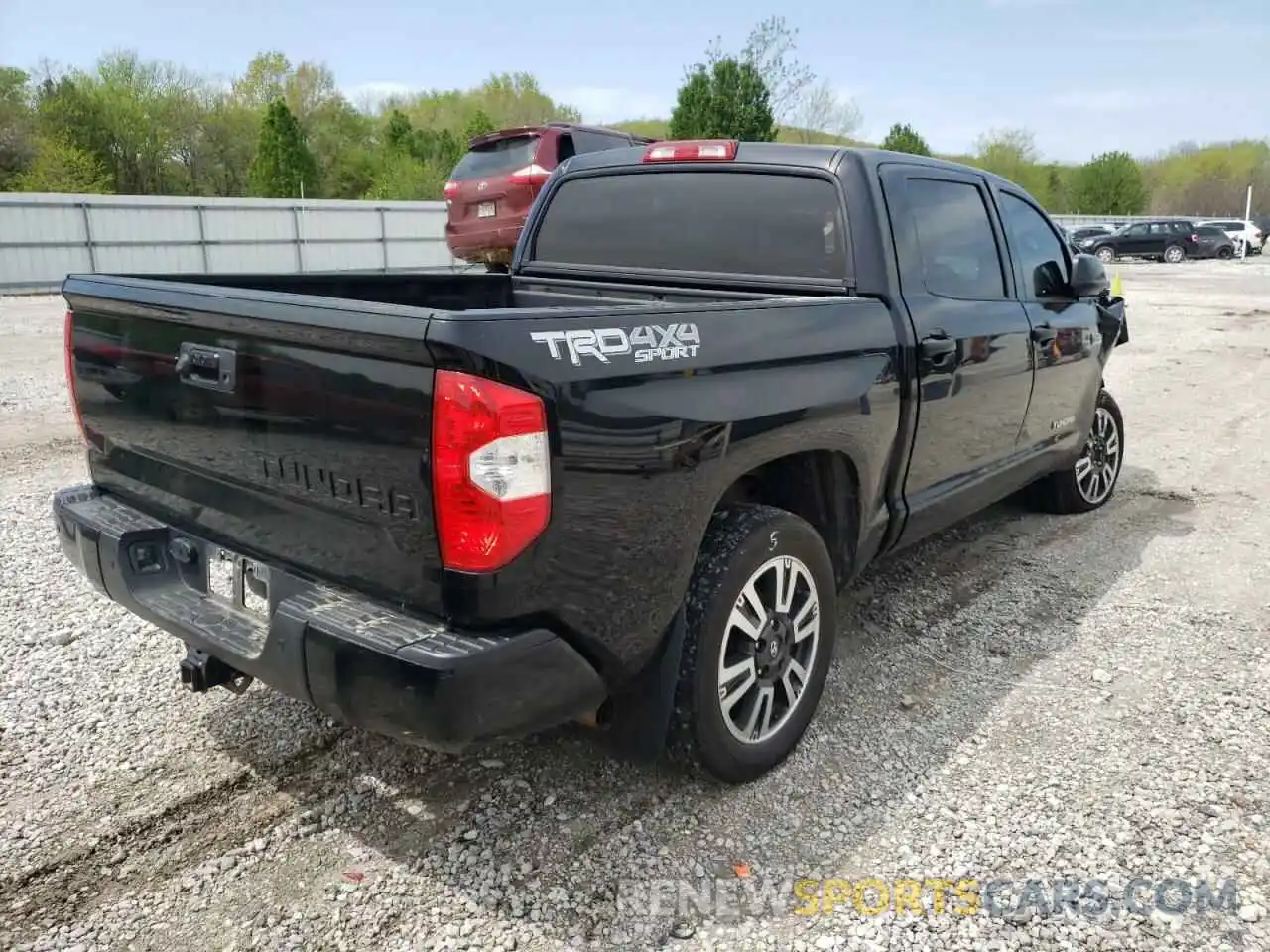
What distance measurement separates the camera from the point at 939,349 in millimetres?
3568

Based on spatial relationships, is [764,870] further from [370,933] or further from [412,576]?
[412,576]

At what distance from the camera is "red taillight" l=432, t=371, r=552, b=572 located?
82.9 inches

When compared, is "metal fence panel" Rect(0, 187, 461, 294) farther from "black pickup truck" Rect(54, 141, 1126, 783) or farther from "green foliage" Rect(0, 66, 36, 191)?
"green foliage" Rect(0, 66, 36, 191)

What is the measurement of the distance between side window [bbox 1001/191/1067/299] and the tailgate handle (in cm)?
342

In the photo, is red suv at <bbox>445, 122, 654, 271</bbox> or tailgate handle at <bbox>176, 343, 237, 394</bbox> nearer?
tailgate handle at <bbox>176, 343, 237, 394</bbox>

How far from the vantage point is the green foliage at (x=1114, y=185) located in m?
65.4

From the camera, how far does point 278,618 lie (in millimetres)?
2352

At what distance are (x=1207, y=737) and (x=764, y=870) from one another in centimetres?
171

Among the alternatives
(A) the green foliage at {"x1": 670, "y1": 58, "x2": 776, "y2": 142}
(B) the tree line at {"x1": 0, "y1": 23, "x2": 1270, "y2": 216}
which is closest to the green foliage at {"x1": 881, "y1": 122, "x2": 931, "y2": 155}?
(B) the tree line at {"x1": 0, "y1": 23, "x2": 1270, "y2": 216}

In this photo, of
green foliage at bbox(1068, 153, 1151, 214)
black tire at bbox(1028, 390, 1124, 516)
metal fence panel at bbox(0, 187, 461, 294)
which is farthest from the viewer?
green foliage at bbox(1068, 153, 1151, 214)

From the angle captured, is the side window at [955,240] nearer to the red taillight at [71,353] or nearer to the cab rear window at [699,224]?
the cab rear window at [699,224]

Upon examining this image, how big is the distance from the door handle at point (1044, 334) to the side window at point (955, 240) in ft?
0.93

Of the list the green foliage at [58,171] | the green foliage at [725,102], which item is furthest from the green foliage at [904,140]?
the green foliage at [58,171]

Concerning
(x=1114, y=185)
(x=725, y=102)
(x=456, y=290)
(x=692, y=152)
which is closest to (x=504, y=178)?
(x=456, y=290)
